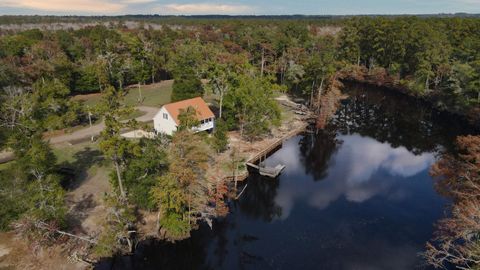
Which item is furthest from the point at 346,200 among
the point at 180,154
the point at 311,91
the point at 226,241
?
the point at 311,91

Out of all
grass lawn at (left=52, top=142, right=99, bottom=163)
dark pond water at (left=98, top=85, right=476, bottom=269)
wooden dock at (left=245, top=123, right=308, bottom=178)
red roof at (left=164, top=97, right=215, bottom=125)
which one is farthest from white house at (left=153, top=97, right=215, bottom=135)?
dark pond water at (left=98, top=85, right=476, bottom=269)

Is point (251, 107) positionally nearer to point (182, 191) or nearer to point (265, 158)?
point (265, 158)

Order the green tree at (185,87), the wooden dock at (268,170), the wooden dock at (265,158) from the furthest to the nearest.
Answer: the green tree at (185,87) < the wooden dock at (265,158) < the wooden dock at (268,170)

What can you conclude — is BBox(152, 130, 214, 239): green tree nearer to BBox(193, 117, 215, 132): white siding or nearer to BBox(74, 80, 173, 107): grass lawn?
BBox(193, 117, 215, 132): white siding

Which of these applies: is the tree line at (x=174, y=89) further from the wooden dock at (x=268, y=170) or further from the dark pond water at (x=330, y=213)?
the wooden dock at (x=268, y=170)

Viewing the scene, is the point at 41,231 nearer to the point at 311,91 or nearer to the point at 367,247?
the point at 367,247

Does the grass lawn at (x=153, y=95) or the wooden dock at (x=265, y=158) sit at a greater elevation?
the grass lawn at (x=153, y=95)

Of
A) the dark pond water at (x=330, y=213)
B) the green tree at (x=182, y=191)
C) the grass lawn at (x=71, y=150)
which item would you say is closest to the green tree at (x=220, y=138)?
the dark pond water at (x=330, y=213)
